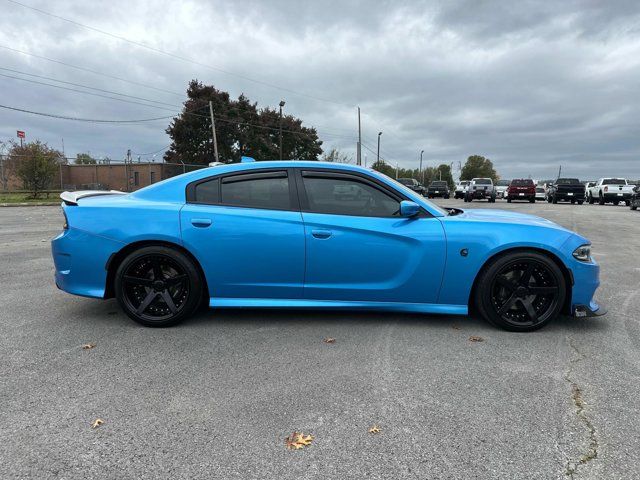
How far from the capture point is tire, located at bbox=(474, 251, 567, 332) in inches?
149

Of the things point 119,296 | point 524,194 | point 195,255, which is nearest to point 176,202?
point 195,255

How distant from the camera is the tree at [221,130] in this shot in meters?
49.5

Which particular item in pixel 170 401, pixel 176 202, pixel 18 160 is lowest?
pixel 170 401

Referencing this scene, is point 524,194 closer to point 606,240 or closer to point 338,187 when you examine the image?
point 606,240

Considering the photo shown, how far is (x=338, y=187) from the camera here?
396 cm

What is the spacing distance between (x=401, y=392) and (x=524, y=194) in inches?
1195

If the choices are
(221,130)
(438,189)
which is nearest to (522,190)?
(438,189)

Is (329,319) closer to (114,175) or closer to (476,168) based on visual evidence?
(114,175)

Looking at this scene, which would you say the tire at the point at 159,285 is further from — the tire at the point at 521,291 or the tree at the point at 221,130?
the tree at the point at 221,130

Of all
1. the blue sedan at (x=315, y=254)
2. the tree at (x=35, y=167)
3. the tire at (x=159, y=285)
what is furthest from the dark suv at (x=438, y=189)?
the tire at (x=159, y=285)

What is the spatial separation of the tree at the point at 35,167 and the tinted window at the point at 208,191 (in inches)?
Result: 981

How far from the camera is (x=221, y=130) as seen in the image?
51.3m

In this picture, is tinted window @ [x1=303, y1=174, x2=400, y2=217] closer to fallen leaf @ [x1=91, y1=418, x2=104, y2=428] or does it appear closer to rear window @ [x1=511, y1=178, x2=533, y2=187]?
fallen leaf @ [x1=91, y1=418, x2=104, y2=428]

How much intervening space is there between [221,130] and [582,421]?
Answer: 5242 cm
